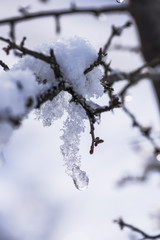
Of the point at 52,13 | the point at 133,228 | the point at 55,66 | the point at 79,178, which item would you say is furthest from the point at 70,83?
the point at 52,13

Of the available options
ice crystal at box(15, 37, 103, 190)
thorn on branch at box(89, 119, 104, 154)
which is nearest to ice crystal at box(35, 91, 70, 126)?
ice crystal at box(15, 37, 103, 190)

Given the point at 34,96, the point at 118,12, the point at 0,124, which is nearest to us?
the point at 0,124

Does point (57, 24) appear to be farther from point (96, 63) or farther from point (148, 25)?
point (96, 63)

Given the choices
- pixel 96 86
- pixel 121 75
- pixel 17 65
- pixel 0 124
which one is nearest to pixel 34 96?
pixel 0 124

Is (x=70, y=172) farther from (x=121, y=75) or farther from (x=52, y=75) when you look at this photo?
(x=121, y=75)

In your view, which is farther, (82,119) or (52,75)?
(82,119)

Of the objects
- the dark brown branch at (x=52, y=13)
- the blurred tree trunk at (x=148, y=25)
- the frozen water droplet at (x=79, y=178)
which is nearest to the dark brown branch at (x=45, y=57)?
the frozen water droplet at (x=79, y=178)
